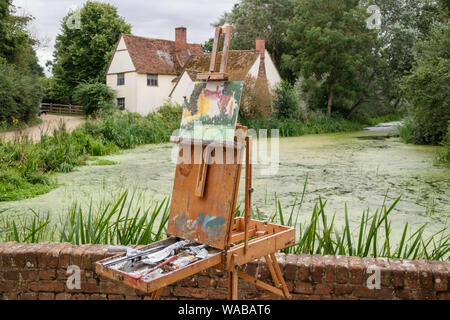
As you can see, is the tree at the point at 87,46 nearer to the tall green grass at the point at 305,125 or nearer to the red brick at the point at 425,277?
the tall green grass at the point at 305,125

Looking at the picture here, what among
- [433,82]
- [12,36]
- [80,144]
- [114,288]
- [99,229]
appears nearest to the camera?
[114,288]

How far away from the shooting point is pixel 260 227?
2.58 m

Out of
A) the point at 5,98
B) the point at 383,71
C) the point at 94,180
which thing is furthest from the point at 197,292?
the point at 383,71

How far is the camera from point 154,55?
27.4 m

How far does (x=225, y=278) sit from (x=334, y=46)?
860 inches

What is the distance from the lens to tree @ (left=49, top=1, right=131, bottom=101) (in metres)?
33.1

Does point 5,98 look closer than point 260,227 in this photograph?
No

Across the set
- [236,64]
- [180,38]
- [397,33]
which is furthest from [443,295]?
[180,38]

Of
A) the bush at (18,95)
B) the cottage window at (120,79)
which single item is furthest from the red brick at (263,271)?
the cottage window at (120,79)

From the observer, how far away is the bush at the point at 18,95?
18.1m

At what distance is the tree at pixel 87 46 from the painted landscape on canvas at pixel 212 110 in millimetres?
31854

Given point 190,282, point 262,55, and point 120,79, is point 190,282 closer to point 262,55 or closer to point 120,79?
point 262,55
